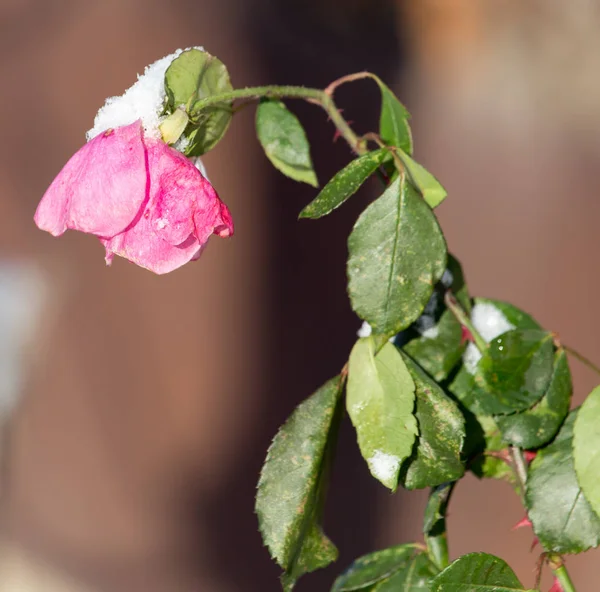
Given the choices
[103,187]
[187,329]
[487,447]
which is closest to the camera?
[103,187]

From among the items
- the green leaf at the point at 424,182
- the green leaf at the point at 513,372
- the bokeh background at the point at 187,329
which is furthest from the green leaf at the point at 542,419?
the bokeh background at the point at 187,329

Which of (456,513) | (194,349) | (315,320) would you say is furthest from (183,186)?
(456,513)

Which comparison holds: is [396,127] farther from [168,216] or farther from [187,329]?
[187,329]

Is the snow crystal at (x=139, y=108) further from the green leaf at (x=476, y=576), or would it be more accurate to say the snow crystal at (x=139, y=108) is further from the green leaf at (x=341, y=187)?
the green leaf at (x=476, y=576)

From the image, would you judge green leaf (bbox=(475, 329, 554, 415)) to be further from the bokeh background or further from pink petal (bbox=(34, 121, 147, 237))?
the bokeh background

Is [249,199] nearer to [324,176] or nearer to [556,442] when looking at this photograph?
[324,176]

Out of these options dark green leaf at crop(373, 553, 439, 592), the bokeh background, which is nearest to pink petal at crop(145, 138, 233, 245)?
dark green leaf at crop(373, 553, 439, 592)

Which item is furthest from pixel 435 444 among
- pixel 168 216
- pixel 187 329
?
pixel 187 329
